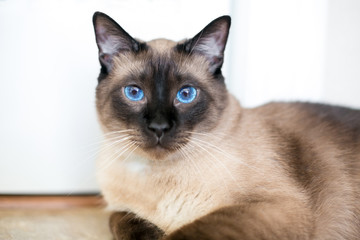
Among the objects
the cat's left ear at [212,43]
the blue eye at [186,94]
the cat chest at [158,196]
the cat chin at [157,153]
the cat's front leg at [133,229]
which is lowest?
the cat's front leg at [133,229]

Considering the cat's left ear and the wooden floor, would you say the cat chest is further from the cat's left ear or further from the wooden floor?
the cat's left ear

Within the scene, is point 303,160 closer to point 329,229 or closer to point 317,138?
point 317,138

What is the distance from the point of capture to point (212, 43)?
1.65 meters

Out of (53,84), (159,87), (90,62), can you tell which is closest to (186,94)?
(159,87)

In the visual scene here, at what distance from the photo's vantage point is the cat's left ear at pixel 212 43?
1.60 metres

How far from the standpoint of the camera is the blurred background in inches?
89.8

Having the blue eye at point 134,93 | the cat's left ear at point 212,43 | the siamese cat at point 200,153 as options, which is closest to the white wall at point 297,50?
the siamese cat at point 200,153

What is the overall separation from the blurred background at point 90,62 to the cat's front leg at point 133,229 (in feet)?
2.03

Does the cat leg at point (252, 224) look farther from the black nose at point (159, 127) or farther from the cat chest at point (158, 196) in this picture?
the black nose at point (159, 127)

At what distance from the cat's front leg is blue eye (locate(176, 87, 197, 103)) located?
1.78 ft

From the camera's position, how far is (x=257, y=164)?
1.56m

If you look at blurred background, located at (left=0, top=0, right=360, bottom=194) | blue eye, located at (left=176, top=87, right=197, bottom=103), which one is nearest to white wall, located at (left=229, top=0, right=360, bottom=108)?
blurred background, located at (left=0, top=0, right=360, bottom=194)

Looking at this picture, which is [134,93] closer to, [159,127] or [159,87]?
[159,87]

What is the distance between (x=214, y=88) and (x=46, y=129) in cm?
123
